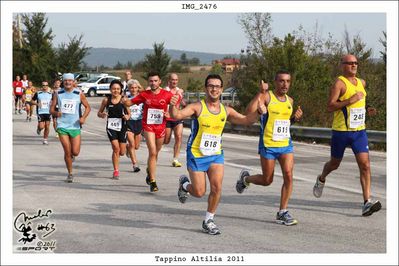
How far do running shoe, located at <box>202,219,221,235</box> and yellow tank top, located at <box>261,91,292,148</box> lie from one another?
1.35 m

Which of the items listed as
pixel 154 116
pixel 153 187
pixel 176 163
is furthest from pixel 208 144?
pixel 176 163

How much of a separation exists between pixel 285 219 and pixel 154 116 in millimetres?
3678

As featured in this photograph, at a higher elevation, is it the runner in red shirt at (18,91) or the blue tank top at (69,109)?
the runner in red shirt at (18,91)

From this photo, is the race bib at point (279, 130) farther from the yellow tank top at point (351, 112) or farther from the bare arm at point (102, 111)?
the bare arm at point (102, 111)

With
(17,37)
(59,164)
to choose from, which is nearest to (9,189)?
(59,164)

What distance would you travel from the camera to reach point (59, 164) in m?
14.6

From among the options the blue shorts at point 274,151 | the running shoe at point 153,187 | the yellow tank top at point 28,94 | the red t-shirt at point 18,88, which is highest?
the red t-shirt at point 18,88

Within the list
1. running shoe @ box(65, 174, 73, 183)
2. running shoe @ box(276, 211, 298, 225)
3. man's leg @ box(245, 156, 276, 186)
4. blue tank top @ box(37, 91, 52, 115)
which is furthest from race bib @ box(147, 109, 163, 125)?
blue tank top @ box(37, 91, 52, 115)

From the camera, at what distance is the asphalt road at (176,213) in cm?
712

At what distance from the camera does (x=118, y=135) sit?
12.4 meters

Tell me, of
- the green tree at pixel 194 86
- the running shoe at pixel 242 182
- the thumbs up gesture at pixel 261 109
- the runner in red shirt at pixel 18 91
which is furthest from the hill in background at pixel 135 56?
the thumbs up gesture at pixel 261 109

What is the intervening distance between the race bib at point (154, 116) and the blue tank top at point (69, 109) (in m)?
1.47

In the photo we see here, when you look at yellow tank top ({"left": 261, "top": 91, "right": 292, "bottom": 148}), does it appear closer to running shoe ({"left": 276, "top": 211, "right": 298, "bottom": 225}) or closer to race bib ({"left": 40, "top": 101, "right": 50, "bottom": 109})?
running shoe ({"left": 276, "top": 211, "right": 298, "bottom": 225})

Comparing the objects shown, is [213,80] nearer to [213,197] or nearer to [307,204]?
[213,197]
